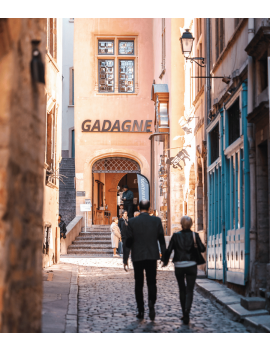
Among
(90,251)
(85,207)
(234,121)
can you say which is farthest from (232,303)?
(85,207)

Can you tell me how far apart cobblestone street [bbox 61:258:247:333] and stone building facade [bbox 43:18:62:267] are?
8.40 feet

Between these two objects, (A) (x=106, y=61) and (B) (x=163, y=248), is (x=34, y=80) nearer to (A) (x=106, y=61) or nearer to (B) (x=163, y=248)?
(B) (x=163, y=248)

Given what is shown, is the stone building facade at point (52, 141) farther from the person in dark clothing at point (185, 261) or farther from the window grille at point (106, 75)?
the window grille at point (106, 75)

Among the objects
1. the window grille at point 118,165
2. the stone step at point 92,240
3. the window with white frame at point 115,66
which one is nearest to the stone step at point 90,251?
the stone step at point 92,240

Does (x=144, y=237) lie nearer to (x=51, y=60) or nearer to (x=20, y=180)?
(x=20, y=180)

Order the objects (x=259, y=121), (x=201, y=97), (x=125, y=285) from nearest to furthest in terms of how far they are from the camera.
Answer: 1. (x=259, y=121)
2. (x=125, y=285)
3. (x=201, y=97)

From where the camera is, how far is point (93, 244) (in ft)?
77.3

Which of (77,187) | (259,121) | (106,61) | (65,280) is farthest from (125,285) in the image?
(106,61)

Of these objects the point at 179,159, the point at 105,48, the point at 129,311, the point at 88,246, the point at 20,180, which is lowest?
the point at 129,311

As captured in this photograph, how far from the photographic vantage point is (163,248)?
303 inches

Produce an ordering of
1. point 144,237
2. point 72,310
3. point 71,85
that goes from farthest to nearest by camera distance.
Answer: point 71,85, point 72,310, point 144,237

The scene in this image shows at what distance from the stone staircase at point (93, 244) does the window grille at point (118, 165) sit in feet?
12.4

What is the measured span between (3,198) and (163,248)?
4.33m

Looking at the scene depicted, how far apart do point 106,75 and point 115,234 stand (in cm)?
1096
